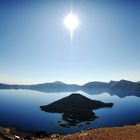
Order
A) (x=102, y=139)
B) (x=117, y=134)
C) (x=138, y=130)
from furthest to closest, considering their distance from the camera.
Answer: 1. (x=138, y=130)
2. (x=117, y=134)
3. (x=102, y=139)

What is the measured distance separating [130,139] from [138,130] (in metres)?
4.18

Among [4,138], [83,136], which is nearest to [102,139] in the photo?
[83,136]

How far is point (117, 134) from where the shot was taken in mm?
22891

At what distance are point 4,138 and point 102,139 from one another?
8.49 m

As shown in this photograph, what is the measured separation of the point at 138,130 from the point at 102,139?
19.5 ft

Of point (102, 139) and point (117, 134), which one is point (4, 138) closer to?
point (102, 139)

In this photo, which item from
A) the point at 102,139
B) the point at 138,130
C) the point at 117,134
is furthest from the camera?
the point at 138,130

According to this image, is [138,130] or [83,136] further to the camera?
[138,130]

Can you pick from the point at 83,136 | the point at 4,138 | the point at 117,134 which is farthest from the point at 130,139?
the point at 4,138

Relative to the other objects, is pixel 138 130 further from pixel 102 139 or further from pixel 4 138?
pixel 4 138

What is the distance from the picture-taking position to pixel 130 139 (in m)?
21.2

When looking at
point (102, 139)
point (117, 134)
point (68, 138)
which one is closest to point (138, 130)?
point (117, 134)

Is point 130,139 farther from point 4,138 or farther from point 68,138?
point 4,138

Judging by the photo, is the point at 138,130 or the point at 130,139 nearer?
the point at 130,139
